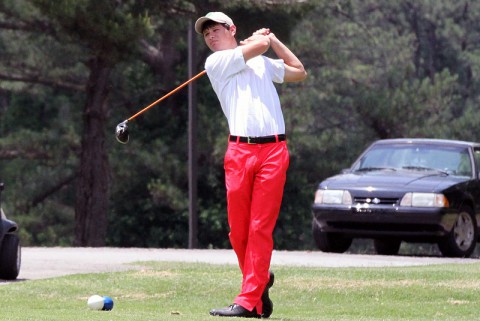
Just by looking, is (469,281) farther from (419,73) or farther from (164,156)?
(419,73)

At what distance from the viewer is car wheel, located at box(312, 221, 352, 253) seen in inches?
780

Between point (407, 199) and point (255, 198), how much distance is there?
898 centimetres

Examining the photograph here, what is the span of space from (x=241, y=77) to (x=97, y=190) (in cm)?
2440

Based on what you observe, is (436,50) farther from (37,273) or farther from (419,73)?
(37,273)

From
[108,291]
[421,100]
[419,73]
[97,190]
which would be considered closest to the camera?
[108,291]

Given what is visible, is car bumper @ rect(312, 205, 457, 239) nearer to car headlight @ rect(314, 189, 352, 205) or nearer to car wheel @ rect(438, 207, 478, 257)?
car headlight @ rect(314, 189, 352, 205)

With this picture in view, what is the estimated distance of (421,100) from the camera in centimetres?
4425

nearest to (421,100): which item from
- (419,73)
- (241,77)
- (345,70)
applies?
(345,70)

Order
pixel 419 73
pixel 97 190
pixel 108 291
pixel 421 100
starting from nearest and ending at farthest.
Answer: pixel 108 291
pixel 97 190
pixel 421 100
pixel 419 73

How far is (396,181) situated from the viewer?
19.1m

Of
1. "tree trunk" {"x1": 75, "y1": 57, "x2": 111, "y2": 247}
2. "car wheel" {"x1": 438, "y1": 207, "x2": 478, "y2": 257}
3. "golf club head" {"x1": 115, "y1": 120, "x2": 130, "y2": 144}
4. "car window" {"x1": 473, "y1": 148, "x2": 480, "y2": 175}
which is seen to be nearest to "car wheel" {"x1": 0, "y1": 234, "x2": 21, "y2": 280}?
"golf club head" {"x1": 115, "y1": 120, "x2": 130, "y2": 144}

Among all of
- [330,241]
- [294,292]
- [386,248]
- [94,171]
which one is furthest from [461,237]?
[94,171]

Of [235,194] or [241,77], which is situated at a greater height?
[241,77]

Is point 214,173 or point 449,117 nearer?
A: point 214,173
